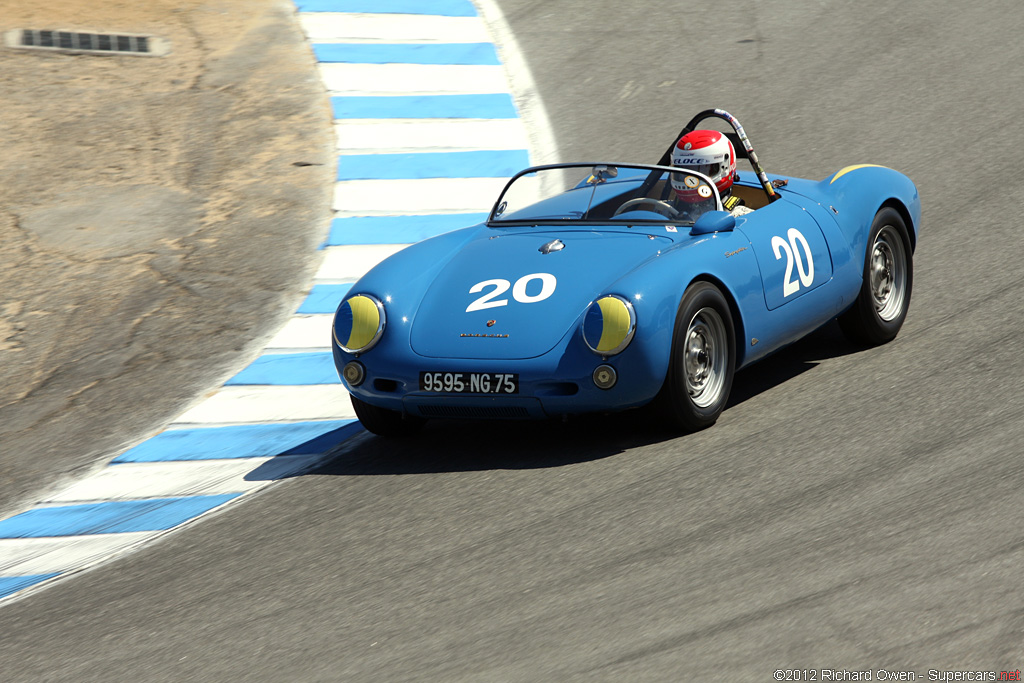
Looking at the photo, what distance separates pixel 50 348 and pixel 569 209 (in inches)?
131

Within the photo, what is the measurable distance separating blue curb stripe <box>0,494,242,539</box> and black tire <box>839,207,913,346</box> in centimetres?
312

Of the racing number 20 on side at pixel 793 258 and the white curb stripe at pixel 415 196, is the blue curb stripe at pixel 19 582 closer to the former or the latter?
the racing number 20 on side at pixel 793 258

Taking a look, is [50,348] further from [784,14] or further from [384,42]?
[784,14]

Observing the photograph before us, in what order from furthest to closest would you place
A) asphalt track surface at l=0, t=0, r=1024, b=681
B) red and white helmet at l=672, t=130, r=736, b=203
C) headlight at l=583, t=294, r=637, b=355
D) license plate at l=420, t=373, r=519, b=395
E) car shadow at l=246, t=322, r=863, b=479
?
1. red and white helmet at l=672, t=130, r=736, b=203
2. car shadow at l=246, t=322, r=863, b=479
3. license plate at l=420, t=373, r=519, b=395
4. headlight at l=583, t=294, r=637, b=355
5. asphalt track surface at l=0, t=0, r=1024, b=681

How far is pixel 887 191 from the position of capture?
21.3 ft

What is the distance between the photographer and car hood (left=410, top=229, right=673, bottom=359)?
16.8 ft

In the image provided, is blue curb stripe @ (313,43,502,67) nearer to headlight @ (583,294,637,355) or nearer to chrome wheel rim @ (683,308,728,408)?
chrome wheel rim @ (683,308,728,408)

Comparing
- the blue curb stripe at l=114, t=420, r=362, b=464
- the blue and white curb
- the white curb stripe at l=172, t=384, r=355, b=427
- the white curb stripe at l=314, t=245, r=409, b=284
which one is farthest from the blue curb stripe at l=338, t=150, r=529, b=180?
the blue curb stripe at l=114, t=420, r=362, b=464

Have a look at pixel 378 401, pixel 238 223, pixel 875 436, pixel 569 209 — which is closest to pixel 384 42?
pixel 238 223

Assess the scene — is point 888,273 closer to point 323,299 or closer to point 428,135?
point 323,299

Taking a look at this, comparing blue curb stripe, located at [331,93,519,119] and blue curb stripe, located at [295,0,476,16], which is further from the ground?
blue curb stripe, located at [295,0,476,16]

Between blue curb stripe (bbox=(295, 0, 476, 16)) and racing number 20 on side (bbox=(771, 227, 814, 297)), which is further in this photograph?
blue curb stripe (bbox=(295, 0, 476, 16))

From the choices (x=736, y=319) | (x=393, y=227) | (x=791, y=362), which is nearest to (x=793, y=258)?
(x=736, y=319)

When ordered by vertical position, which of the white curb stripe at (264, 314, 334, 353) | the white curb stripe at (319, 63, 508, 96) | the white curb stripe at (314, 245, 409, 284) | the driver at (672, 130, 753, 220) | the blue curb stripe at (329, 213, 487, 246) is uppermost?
the driver at (672, 130, 753, 220)
